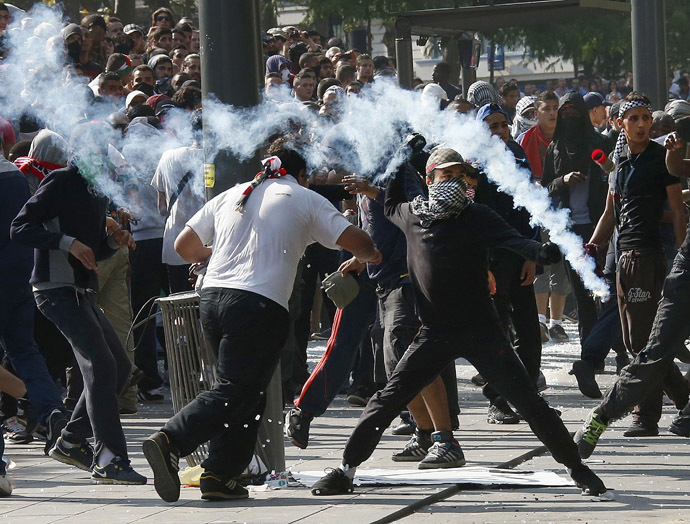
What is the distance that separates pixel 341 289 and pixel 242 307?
108cm

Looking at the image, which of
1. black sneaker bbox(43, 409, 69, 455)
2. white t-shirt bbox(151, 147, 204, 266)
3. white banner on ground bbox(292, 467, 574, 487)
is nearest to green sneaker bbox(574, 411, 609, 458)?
white banner on ground bbox(292, 467, 574, 487)

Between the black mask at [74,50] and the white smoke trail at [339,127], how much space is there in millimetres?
1313

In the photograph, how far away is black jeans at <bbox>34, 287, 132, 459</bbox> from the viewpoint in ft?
22.9

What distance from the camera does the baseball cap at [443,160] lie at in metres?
6.72

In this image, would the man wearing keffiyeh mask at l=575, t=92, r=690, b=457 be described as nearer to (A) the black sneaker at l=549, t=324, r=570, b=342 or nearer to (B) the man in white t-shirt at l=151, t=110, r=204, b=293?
(B) the man in white t-shirt at l=151, t=110, r=204, b=293

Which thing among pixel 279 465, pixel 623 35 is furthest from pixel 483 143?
pixel 623 35

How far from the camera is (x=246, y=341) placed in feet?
20.4

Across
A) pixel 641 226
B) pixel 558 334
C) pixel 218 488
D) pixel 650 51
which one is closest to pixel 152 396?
pixel 218 488

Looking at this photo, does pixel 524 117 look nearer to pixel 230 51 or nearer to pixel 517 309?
pixel 517 309

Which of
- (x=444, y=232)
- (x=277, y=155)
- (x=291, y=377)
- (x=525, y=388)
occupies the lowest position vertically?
(x=291, y=377)

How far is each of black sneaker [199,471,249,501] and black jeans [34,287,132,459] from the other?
74cm

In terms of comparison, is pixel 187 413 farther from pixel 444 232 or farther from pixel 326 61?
pixel 326 61

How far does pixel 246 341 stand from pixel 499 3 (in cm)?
863

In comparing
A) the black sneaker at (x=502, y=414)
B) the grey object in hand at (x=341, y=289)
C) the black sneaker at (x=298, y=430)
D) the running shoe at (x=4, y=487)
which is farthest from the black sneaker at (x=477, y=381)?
the running shoe at (x=4, y=487)
